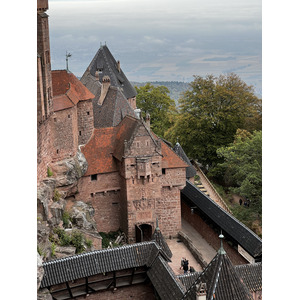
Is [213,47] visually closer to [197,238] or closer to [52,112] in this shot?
[52,112]

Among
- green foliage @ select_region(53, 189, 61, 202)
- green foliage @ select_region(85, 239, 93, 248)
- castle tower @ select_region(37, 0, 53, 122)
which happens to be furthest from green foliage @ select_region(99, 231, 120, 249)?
castle tower @ select_region(37, 0, 53, 122)

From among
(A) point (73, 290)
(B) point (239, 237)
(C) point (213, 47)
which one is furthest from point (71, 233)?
(C) point (213, 47)

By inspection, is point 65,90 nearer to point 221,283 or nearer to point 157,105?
point 221,283

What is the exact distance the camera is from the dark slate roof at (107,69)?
4069cm

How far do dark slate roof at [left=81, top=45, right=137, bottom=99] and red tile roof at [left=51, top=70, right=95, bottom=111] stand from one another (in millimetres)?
12597

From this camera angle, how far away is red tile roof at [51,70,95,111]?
24.9 metres

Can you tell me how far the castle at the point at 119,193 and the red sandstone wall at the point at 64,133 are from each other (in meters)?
0.05

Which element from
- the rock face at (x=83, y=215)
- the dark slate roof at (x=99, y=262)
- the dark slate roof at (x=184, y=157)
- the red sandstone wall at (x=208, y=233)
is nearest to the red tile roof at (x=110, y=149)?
the rock face at (x=83, y=215)

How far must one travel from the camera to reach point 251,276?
67.6 feet

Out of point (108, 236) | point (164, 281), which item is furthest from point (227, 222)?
point (164, 281)

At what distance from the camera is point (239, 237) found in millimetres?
25250

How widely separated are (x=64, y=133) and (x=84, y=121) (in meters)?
3.05

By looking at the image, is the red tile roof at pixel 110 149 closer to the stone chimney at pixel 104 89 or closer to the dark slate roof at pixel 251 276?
the stone chimney at pixel 104 89

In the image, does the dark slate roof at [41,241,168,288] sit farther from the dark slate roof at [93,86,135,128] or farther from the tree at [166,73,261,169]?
the tree at [166,73,261,169]
